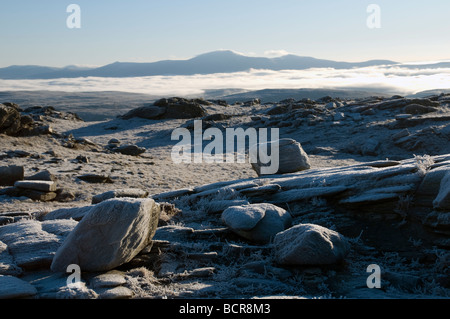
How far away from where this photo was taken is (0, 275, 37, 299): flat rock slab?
302 cm

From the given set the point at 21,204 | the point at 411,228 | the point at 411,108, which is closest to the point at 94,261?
the point at 411,228

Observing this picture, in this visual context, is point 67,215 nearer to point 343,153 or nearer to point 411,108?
point 343,153

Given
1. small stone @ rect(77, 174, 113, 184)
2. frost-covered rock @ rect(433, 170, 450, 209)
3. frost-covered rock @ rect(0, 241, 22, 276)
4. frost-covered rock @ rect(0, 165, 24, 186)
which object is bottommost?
small stone @ rect(77, 174, 113, 184)

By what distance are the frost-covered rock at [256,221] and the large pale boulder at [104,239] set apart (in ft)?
4.13

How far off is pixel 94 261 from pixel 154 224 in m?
0.75

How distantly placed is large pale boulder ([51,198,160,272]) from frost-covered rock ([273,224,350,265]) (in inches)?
56.4

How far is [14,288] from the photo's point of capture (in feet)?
10.2

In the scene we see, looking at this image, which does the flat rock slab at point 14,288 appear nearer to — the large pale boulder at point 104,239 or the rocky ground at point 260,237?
the rocky ground at point 260,237

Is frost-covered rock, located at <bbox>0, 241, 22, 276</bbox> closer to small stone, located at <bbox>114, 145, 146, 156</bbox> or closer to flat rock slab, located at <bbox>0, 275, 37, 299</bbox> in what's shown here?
flat rock slab, located at <bbox>0, 275, 37, 299</bbox>

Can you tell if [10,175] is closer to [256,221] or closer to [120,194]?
[120,194]

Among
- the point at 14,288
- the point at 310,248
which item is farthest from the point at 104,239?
the point at 310,248

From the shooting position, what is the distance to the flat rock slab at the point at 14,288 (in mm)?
3018

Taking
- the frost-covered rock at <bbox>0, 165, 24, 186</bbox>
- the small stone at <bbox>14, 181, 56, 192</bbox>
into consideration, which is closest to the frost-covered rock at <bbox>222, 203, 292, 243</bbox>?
the small stone at <bbox>14, 181, 56, 192</bbox>

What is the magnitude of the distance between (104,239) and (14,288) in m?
0.79
